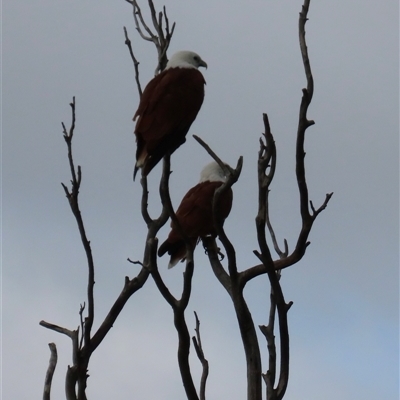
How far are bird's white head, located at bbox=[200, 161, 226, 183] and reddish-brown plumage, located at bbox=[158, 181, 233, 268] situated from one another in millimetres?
86

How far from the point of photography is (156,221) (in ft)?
11.7

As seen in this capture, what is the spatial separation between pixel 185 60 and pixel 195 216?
113 centimetres

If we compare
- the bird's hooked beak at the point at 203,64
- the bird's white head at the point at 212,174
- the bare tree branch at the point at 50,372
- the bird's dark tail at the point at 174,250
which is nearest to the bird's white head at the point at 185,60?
the bird's hooked beak at the point at 203,64

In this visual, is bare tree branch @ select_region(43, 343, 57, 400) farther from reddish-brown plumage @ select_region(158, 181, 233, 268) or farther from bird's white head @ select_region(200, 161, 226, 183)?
bird's white head @ select_region(200, 161, 226, 183)

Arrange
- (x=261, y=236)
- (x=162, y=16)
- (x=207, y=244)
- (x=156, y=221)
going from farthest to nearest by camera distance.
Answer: (x=207, y=244) → (x=162, y=16) → (x=156, y=221) → (x=261, y=236)

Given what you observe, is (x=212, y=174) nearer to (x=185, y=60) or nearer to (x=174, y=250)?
(x=174, y=250)

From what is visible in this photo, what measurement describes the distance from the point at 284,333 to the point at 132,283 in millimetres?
828

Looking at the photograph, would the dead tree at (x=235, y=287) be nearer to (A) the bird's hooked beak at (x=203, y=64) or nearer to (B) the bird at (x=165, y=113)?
(B) the bird at (x=165, y=113)

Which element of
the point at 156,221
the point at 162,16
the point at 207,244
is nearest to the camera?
the point at 156,221

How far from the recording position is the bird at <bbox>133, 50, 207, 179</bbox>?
12.9ft

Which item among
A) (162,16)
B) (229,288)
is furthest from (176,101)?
(229,288)

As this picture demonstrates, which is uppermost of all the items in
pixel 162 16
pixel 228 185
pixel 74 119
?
pixel 162 16

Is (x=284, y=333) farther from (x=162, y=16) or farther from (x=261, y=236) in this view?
(x=162, y=16)

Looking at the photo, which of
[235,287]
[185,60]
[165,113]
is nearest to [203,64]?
[185,60]
